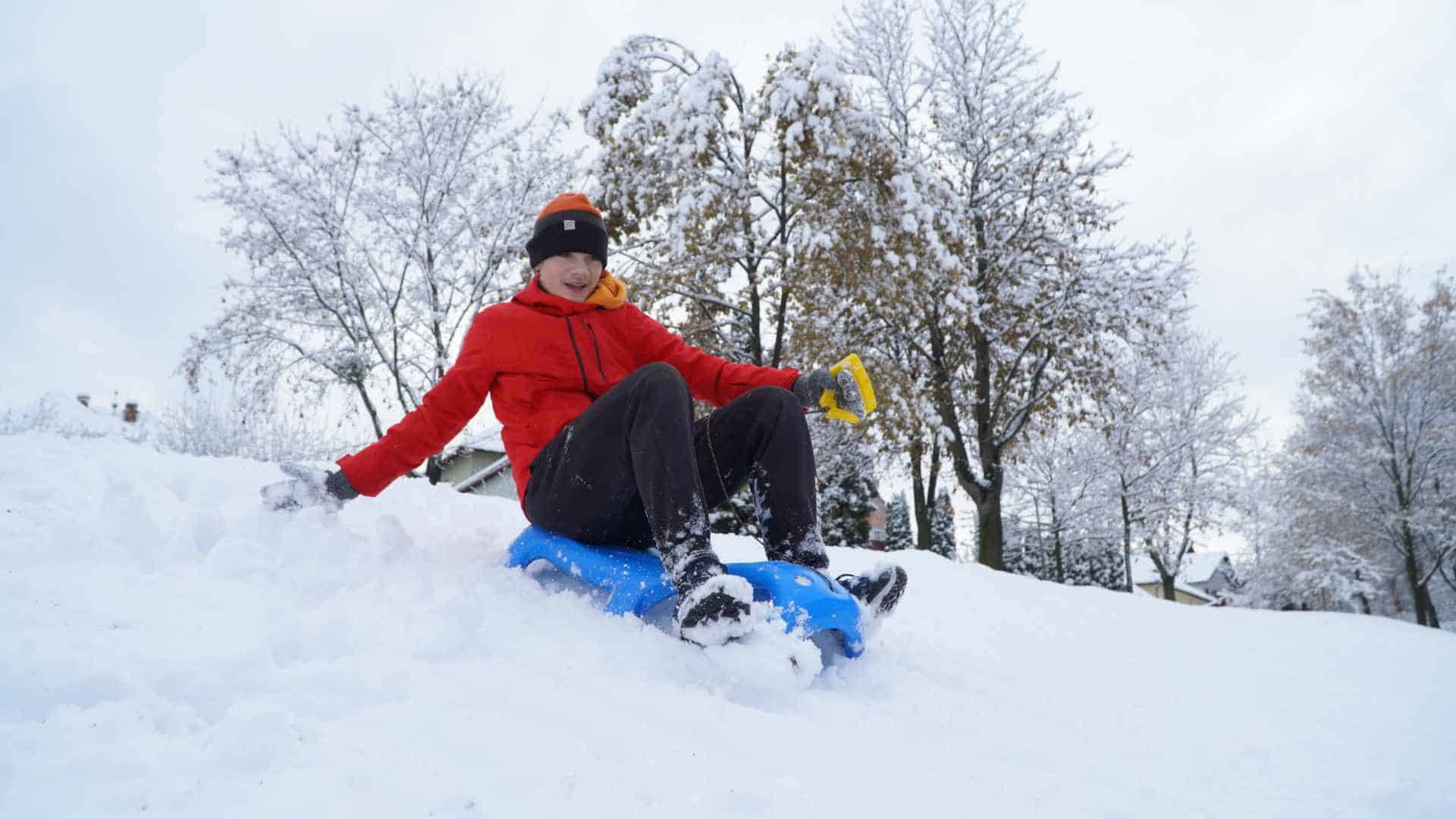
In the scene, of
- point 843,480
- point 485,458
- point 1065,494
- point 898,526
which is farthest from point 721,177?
point 898,526

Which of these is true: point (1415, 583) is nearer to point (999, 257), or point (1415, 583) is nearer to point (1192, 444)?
point (1192, 444)

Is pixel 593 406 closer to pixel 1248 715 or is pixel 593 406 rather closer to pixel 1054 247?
pixel 1248 715

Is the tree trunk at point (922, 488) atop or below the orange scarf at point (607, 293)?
atop

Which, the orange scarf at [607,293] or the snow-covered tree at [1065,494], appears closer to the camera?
the orange scarf at [607,293]

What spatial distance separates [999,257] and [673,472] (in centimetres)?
980

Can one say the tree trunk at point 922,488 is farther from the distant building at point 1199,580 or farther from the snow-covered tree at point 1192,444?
the distant building at point 1199,580

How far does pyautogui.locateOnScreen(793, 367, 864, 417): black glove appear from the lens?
7.55ft

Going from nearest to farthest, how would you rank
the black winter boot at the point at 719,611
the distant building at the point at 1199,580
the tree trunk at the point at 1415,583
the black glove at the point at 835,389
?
the black winter boot at the point at 719,611 < the black glove at the point at 835,389 < the tree trunk at the point at 1415,583 < the distant building at the point at 1199,580

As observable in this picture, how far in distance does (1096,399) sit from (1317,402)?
29.9 ft

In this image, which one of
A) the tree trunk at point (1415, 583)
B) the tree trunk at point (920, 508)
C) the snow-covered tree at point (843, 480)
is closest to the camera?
the tree trunk at point (920, 508)

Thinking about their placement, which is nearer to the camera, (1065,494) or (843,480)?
(843,480)

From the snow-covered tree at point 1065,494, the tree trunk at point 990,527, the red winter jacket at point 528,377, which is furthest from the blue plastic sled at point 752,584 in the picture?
the snow-covered tree at point 1065,494

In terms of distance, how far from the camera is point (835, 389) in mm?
2316

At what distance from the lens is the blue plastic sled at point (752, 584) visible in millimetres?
1948
